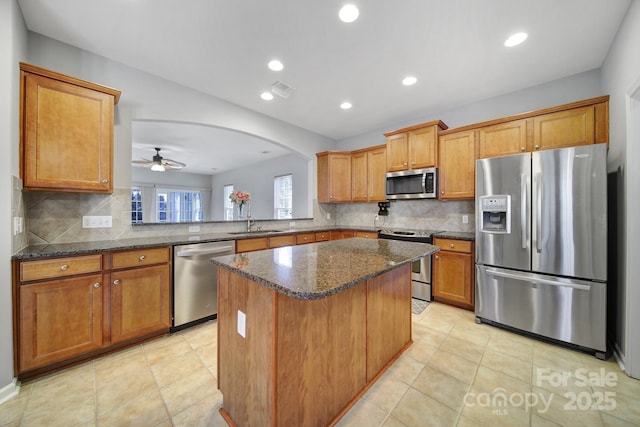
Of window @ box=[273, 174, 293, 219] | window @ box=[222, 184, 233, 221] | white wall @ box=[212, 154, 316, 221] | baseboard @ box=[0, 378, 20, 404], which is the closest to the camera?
baseboard @ box=[0, 378, 20, 404]

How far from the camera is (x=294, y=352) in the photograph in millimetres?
1119

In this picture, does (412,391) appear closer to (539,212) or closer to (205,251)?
(539,212)

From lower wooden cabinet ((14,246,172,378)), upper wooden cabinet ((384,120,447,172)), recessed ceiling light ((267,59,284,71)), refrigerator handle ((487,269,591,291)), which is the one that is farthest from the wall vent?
refrigerator handle ((487,269,591,291))

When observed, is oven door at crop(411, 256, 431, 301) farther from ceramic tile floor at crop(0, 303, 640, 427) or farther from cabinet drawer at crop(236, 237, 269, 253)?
cabinet drawer at crop(236, 237, 269, 253)

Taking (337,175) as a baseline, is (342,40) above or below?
above

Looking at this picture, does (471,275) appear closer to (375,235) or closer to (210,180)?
(375,235)

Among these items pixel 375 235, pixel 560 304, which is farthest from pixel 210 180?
pixel 560 304

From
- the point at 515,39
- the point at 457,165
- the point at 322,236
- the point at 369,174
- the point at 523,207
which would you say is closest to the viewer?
the point at 515,39

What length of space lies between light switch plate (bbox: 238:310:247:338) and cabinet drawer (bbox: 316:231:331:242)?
284cm

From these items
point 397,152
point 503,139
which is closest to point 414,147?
point 397,152

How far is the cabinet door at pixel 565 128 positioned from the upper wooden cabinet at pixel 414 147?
42.0 inches

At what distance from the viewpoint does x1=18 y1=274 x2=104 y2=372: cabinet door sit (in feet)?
5.49

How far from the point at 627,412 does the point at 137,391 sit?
3.17 metres

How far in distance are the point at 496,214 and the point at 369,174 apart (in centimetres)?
216
